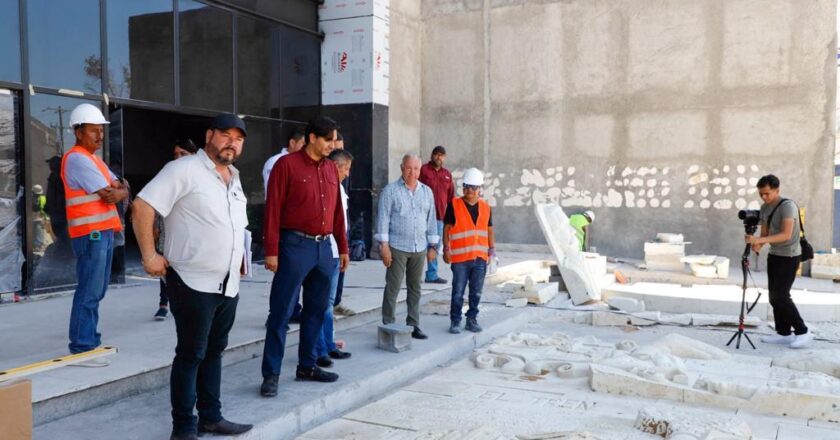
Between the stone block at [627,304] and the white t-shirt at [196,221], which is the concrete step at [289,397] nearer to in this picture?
the white t-shirt at [196,221]

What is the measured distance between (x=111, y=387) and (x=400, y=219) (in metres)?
2.83

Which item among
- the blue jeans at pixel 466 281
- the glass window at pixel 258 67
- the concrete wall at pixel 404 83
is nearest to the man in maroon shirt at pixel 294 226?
the blue jeans at pixel 466 281

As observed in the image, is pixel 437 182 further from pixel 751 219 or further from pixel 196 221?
pixel 196 221

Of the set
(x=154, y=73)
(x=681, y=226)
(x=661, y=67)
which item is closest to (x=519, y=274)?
(x=681, y=226)

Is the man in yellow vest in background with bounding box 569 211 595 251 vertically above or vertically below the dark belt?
A: below

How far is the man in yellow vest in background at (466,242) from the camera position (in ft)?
22.3

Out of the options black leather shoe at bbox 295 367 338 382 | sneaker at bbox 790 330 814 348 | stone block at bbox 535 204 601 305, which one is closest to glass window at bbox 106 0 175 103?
black leather shoe at bbox 295 367 338 382

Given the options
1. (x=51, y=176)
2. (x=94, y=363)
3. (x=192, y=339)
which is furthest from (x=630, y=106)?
(x=192, y=339)

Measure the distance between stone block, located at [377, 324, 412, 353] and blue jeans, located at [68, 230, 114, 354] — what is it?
7.43ft

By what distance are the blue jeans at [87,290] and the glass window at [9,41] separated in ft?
12.1

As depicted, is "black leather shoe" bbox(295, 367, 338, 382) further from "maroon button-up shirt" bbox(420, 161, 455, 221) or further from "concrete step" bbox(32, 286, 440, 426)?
"maroon button-up shirt" bbox(420, 161, 455, 221)

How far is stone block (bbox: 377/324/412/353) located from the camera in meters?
5.97

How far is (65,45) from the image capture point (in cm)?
810

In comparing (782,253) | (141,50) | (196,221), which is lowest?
(782,253)
